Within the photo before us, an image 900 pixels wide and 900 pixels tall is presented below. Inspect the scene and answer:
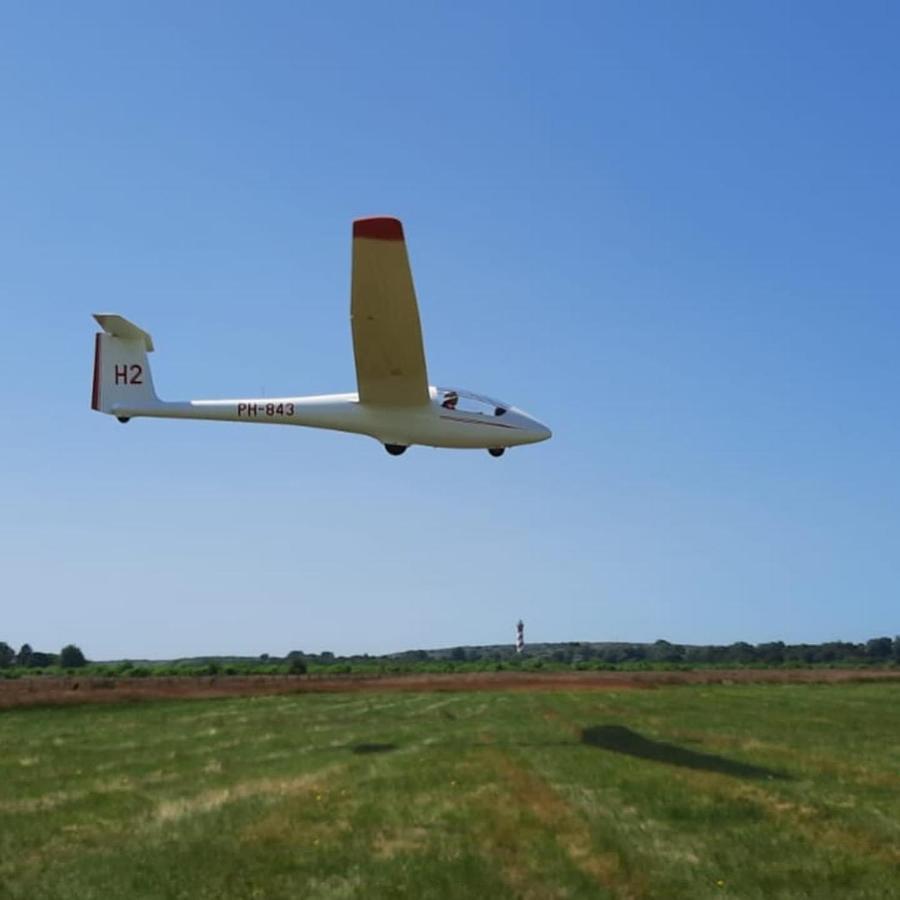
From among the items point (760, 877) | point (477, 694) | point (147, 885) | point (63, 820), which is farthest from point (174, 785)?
point (477, 694)

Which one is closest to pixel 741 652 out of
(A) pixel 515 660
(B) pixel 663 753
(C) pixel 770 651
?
(C) pixel 770 651

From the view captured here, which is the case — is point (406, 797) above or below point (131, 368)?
below

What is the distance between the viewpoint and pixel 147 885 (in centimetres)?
1389

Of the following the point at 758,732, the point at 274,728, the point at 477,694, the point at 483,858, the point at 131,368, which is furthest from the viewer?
the point at 477,694

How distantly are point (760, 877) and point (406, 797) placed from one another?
7.45m

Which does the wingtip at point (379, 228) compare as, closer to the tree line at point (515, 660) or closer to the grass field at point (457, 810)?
the grass field at point (457, 810)

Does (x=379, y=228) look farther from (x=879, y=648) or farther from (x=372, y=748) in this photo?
(x=879, y=648)

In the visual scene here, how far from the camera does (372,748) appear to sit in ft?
88.8

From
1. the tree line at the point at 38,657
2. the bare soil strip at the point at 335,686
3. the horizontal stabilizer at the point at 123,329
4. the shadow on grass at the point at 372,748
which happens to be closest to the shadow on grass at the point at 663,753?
the shadow on grass at the point at 372,748

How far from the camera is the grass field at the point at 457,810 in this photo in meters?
14.2

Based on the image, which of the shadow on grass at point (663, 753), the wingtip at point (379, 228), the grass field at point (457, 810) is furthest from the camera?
the shadow on grass at point (663, 753)

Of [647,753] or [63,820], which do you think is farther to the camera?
[647,753]

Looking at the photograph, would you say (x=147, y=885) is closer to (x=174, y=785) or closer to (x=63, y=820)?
(x=63, y=820)

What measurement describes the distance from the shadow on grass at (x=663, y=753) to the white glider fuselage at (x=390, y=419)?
8366 millimetres
